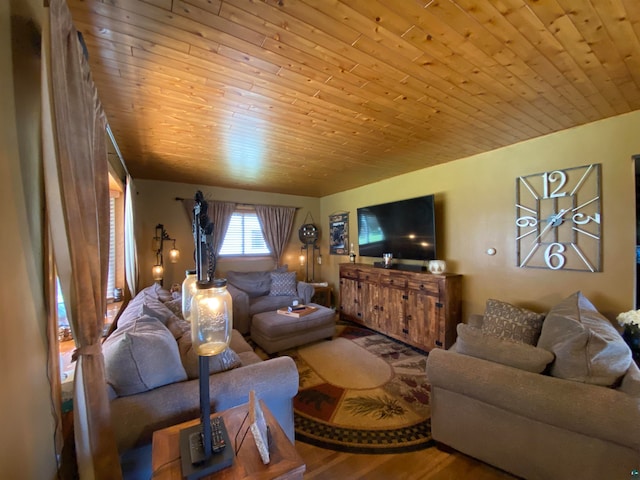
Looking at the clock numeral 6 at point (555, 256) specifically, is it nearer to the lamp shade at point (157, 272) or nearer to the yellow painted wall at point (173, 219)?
the yellow painted wall at point (173, 219)

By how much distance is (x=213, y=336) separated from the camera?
3.40ft

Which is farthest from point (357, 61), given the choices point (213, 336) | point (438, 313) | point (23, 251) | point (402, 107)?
point (438, 313)

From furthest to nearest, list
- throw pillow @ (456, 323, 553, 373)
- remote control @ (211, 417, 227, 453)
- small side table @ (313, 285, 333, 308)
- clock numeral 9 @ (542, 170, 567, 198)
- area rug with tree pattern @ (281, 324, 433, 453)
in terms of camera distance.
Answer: small side table @ (313, 285, 333, 308) < clock numeral 9 @ (542, 170, 567, 198) < area rug with tree pattern @ (281, 324, 433, 453) < throw pillow @ (456, 323, 553, 373) < remote control @ (211, 417, 227, 453)

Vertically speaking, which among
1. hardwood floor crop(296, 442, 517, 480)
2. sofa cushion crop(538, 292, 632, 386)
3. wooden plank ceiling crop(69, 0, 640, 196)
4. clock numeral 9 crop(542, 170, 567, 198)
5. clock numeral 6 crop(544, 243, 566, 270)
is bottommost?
hardwood floor crop(296, 442, 517, 480)

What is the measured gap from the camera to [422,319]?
340 centimetres

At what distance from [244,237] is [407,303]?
3367 millimetres

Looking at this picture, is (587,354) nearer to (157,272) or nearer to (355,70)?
(355,70)

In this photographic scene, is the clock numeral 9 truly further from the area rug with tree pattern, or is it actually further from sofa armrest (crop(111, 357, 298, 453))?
sofa armrest (crop(111, 357, 298, 453))

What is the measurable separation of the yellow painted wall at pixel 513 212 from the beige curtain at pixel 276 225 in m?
2.25

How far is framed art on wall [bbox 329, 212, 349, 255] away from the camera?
212 inches

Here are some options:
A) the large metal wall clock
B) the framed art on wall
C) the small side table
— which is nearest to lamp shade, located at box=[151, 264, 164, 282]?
the small side table

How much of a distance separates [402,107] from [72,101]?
203cm

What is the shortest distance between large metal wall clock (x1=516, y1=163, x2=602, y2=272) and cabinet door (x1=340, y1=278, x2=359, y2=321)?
2.40 metres

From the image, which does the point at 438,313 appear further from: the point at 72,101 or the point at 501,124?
the point at 72,101
